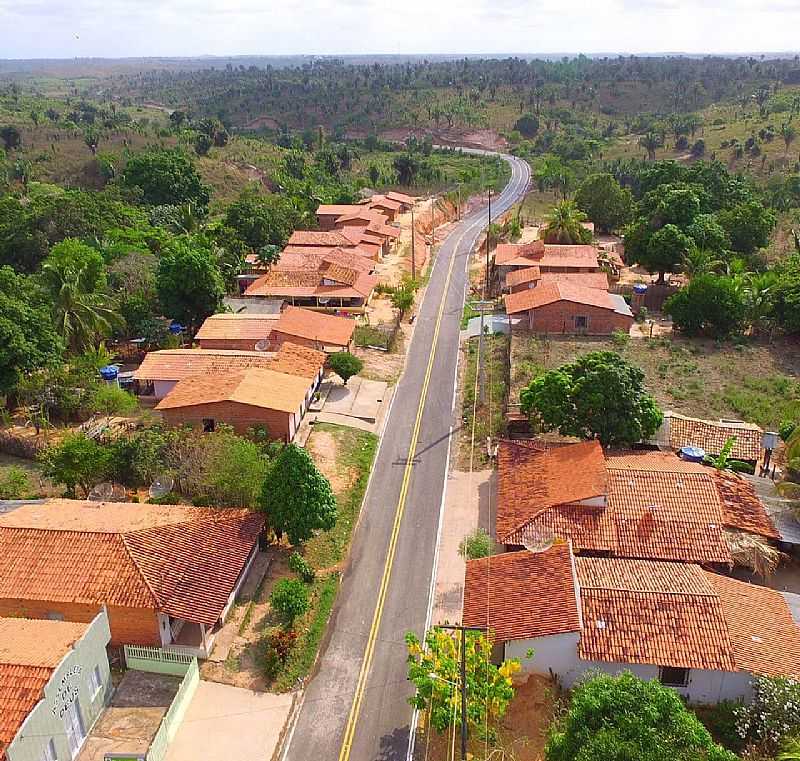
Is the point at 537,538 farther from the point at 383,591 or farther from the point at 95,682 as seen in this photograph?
the point at 95,682

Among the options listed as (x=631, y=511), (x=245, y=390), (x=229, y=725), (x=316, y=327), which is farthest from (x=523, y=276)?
(x=229, y=725)

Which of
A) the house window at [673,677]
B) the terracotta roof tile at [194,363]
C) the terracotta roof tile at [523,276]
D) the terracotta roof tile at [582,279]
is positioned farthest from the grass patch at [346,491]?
the terracotta roof tile at [523,276]

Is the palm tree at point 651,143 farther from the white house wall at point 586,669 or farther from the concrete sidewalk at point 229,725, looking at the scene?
the concrete sidewalk at point 229,725

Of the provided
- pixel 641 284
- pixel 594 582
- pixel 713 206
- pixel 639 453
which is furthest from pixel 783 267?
pixel 594 582

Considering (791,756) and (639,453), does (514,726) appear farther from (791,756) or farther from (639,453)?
(639,453)

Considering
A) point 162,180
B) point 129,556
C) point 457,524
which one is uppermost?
point 129,556

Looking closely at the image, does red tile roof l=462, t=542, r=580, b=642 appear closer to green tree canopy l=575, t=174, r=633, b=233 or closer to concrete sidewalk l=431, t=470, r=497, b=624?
concrete sidewalk l=431, t=470, r=497, b=624
